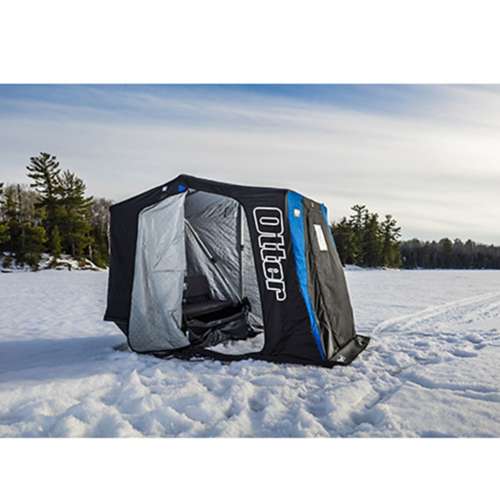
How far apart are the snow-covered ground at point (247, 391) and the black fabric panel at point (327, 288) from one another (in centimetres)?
27

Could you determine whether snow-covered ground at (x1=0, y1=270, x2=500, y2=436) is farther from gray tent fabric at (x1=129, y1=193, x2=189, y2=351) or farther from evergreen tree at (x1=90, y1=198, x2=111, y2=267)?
evergreen tree at (x1=90, y1=198, x2=111, y2=267)

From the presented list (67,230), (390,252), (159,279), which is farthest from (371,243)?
(159,279)

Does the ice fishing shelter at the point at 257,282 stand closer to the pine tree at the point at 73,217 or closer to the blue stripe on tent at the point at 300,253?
the blue stripe on tent at the point at 300,253

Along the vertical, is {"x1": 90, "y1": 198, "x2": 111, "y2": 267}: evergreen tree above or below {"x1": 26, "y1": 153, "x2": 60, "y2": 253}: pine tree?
below

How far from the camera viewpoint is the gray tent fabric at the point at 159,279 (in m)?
3.30

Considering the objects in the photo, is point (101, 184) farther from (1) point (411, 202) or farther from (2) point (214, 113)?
(1) point (411, 202)

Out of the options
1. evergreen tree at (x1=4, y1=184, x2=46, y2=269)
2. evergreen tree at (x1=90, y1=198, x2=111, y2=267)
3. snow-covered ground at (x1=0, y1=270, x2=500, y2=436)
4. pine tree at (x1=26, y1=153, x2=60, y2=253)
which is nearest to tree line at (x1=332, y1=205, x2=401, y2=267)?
evergreen tree at (x1=90, y1=198, x2=111, y2=267)

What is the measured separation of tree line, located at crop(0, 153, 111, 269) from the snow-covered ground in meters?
8.38

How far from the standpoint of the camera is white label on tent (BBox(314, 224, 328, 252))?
338cm

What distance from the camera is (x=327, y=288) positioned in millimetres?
3262
